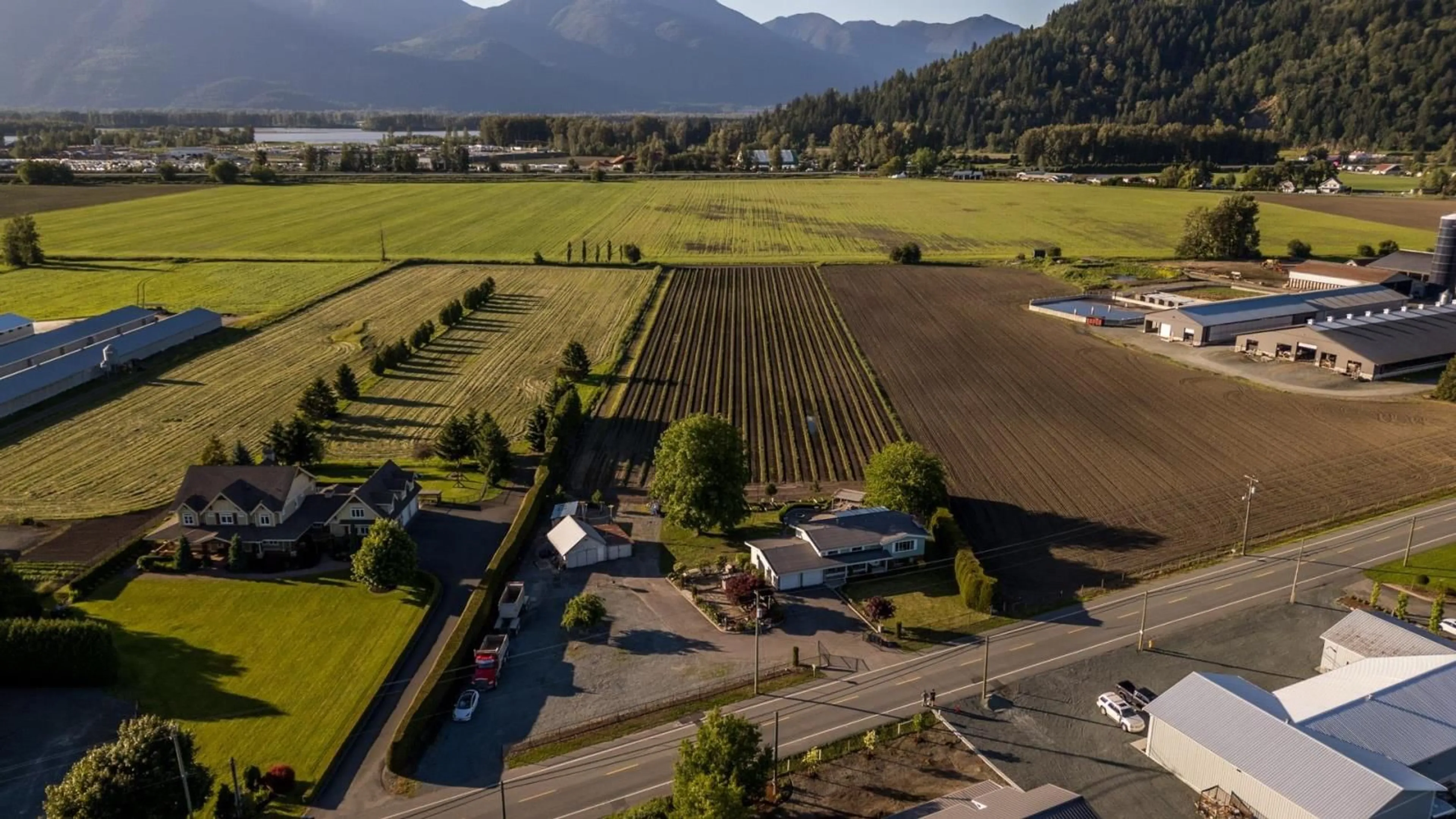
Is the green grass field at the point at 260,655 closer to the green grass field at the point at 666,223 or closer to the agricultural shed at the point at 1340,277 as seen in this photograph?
the green grass field at the point at 666,223

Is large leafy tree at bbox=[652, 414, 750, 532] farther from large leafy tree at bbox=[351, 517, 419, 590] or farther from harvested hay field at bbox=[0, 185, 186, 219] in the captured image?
harvested hay field at bbox=[0, 185, 186, 219]

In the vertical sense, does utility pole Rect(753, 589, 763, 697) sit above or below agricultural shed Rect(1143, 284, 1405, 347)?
below

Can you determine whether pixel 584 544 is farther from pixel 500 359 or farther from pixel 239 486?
pixel 500 359

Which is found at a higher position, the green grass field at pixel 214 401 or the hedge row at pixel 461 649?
the green grass field at pixel 214 401

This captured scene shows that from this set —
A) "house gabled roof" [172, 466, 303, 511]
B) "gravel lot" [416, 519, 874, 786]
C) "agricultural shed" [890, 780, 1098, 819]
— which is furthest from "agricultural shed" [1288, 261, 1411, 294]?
"house gabled roof" [172, 466, 303, 511]

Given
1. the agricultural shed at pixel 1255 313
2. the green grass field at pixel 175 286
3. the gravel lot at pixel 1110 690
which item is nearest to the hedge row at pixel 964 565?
the gravel lot at pixel 1110 690
